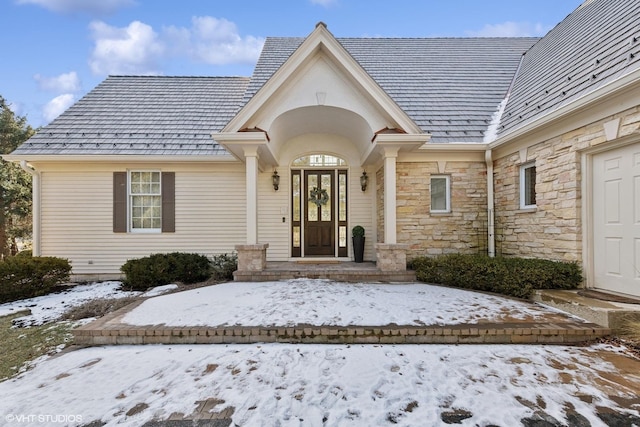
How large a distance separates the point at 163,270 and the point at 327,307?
14.2 ft

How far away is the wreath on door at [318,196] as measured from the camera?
27.7 feet

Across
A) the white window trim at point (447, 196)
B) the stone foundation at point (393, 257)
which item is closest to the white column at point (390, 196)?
the stone foundation at point (393, 257)

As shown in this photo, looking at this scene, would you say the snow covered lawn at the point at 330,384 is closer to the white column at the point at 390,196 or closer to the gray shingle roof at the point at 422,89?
the white column at the point at 390,196

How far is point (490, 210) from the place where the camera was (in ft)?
24.3

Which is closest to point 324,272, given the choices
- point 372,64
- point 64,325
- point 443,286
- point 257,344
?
point 443,286

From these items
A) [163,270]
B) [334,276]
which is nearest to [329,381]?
[334,276]

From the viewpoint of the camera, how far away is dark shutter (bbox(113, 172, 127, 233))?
315 inches

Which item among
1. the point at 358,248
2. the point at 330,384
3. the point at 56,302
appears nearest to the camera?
the point at 330,384

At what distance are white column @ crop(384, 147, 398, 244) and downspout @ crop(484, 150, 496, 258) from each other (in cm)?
256

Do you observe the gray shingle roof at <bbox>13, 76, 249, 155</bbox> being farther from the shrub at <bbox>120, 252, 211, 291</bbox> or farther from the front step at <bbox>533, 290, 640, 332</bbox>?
the front step at <bbox>533, 290, 640, 332</bbox>

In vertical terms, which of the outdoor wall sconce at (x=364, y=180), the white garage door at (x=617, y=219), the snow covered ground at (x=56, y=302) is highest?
the outdoor wall sconce at (x=364, y=180)

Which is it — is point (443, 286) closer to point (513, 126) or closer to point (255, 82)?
point (513, 126)

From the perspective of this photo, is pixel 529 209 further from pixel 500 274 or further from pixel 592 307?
pixel 592 307

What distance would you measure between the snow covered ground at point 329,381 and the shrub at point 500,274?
3.45ft
